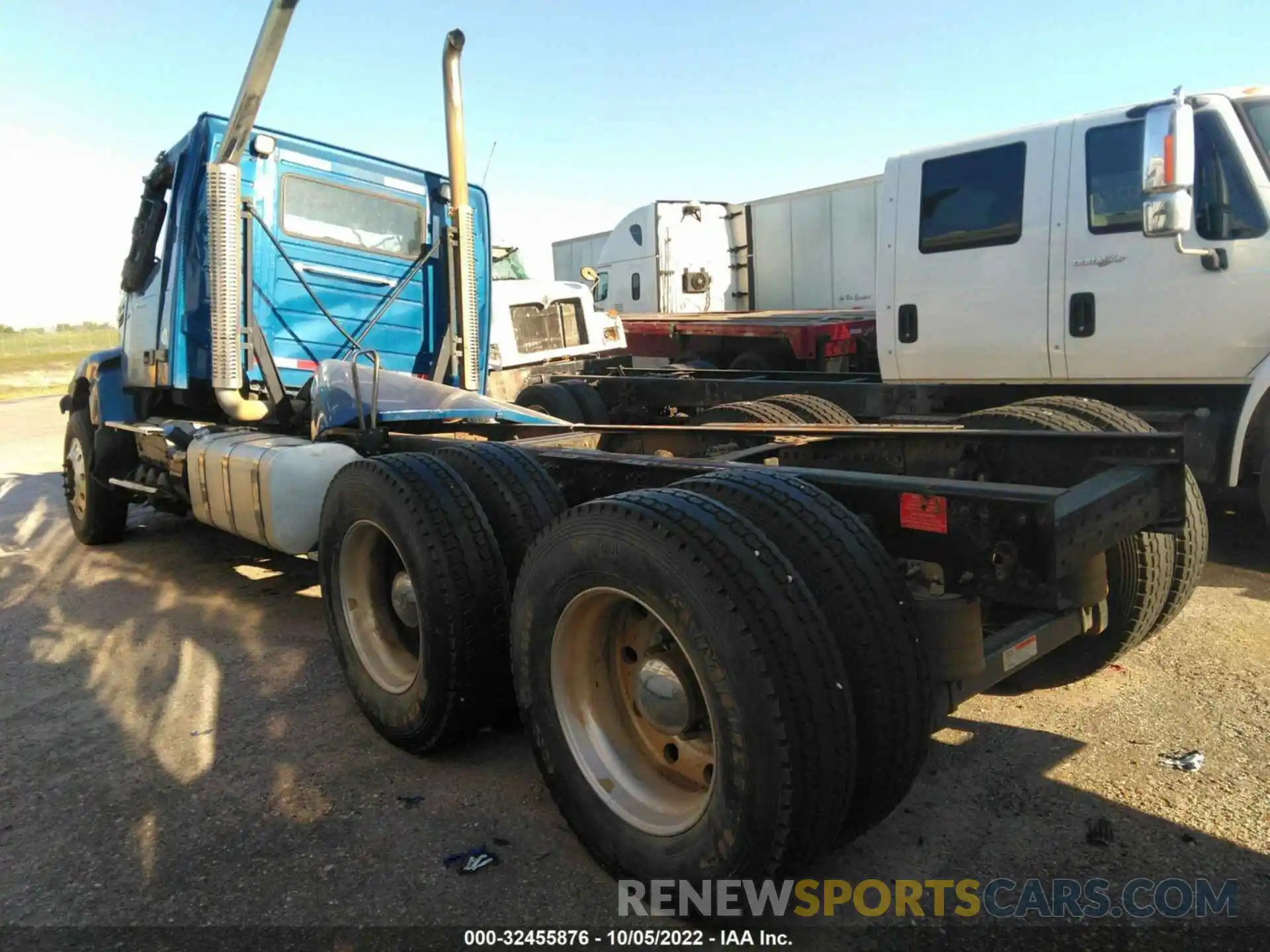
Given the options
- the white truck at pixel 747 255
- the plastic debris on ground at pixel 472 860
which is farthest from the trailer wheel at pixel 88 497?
the white truck at pixel 747 255

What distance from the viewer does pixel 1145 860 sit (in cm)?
250

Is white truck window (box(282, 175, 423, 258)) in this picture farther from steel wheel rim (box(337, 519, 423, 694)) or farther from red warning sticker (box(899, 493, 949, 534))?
red warning sticker (box(899, 493, 949, 534))

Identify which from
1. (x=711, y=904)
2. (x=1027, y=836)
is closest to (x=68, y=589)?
(x=711, y=904)

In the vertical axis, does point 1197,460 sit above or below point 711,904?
above

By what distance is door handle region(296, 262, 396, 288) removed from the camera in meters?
5.97

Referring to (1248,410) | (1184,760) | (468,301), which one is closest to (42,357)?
(468,301)

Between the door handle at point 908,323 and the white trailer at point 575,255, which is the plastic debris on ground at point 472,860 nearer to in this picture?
the door handle at point 908,323

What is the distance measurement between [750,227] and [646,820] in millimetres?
13084

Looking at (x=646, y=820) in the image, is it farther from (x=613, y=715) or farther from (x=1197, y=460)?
(x=1197, y=460)

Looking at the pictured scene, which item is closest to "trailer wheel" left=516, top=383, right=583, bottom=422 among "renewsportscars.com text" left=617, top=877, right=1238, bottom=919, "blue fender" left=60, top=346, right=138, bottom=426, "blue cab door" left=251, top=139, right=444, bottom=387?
"blue cab door" left=251, top=139, right=444, bottom=387

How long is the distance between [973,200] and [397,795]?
5058 millimetres

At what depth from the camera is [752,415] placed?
5.37 m

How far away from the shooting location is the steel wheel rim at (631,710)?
240 cm

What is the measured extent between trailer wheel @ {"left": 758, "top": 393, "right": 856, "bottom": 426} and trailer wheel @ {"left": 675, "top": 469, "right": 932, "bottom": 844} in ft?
11.1
